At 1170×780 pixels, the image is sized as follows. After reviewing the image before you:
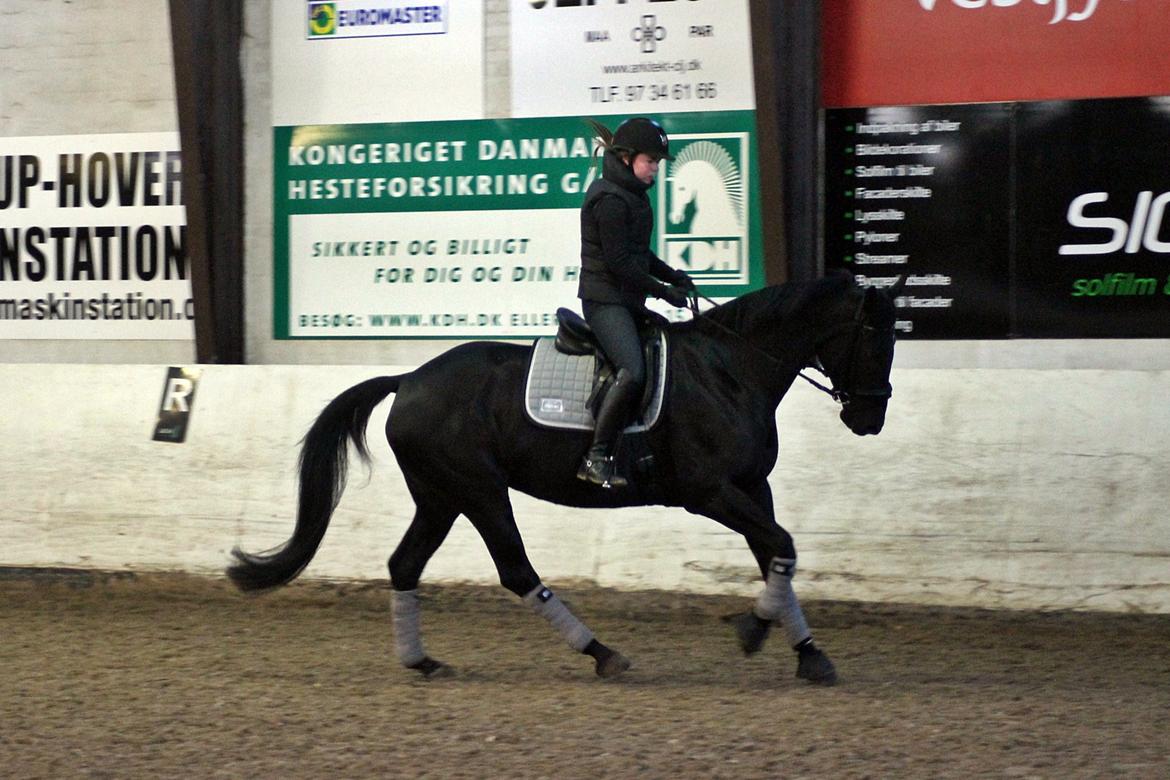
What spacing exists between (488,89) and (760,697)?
18.6ft

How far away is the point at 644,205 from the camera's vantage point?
7.10 m

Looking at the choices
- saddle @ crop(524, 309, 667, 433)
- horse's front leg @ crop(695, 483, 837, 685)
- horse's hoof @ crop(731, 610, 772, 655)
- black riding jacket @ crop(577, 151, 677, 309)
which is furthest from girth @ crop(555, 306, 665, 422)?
horse's hoof @ crop(731, 610, 772, 655)

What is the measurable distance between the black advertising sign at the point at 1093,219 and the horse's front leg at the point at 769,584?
3868mm

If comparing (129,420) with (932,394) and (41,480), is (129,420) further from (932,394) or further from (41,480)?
(932,394)

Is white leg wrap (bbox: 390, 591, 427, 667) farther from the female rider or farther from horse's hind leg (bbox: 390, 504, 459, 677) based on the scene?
the female rider

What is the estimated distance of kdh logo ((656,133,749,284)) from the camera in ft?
33.7

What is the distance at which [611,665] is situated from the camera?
6.94m

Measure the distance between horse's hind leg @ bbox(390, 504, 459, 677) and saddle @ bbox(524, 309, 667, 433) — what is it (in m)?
0.74

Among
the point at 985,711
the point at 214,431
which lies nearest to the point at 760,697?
the point at 985,711

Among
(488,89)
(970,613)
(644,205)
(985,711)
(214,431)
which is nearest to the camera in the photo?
(985,711)

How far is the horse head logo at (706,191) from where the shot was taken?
10266 mm

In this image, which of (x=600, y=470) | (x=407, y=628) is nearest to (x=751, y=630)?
(x=600, y=470)

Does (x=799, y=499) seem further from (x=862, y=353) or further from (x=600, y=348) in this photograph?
(x=600, y=348)

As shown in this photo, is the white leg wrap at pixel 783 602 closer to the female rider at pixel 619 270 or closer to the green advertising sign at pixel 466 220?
the female rider at pixel 619 270
